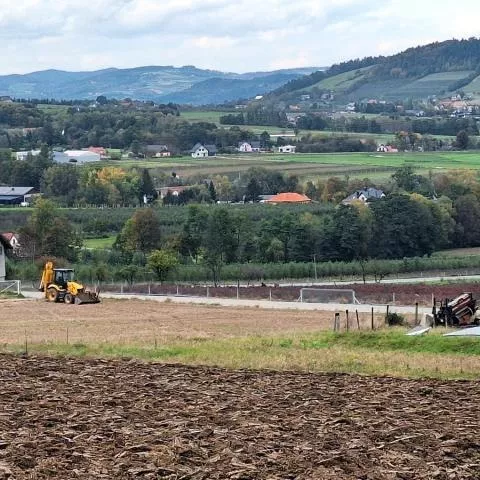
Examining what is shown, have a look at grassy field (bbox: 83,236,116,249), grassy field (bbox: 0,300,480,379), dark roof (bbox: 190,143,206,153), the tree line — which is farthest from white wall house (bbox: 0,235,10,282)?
dark roof (bbox: 190,143,206,153)

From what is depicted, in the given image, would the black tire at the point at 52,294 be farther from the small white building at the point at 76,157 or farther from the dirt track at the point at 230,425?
the small white building at the point at 76,157

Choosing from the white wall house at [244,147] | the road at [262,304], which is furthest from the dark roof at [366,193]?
the white wall house at [244,147]

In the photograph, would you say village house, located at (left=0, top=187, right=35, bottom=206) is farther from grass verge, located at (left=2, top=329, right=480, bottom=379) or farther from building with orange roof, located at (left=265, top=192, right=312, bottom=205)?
grass verge, located at (left=2, top=329, right=480, bottom=379)

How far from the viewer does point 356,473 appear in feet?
42.5

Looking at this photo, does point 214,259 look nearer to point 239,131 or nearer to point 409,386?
point 409,386

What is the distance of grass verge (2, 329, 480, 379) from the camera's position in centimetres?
2290

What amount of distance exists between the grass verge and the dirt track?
1413mm

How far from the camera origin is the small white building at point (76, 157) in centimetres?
14738

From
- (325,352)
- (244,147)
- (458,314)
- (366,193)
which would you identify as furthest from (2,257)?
(244,147)

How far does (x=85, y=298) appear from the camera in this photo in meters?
44.1

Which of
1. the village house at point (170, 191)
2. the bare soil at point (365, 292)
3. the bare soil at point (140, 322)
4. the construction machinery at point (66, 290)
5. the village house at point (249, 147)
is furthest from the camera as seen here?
the village house at point (249, 147)

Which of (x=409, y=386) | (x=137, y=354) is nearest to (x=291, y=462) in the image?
(x=409, y=386)

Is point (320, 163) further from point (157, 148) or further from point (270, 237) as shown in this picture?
point (270, 237)

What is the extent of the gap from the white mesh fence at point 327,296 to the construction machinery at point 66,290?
8.56 metres
